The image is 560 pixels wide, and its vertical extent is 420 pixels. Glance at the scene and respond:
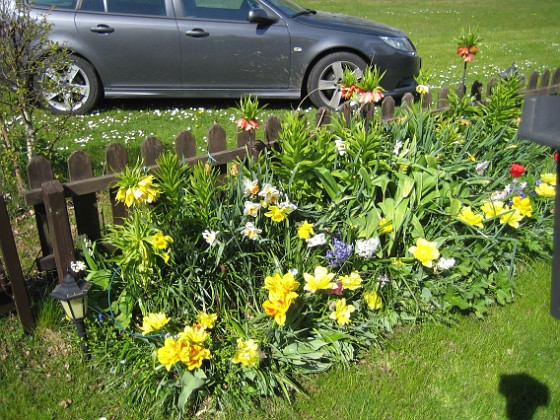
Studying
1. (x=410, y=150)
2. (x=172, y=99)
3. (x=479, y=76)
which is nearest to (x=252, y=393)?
(x=410, y=150)

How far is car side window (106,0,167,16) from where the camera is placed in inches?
263

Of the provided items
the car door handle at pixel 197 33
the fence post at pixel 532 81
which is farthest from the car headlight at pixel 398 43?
the car door handle at pixel 197 33

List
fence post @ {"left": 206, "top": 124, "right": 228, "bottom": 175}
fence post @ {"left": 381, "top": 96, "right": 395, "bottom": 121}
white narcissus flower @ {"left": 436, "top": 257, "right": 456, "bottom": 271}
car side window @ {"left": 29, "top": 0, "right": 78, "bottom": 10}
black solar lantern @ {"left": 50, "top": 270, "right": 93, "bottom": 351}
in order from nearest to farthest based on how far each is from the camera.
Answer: black solar lantern @ {"left": 50, "top": 270, "right": 93, "bottom": 351} < white narcissus flower @ {"left": 436, "top": 257, "right": 456, "bottom": 271} < fence post @ {"left": 206, "top": 124, "right": 228, "bottom": 175} < fence post @ {"left": 381, "top": 96, "right": 395, "bottom": 121} < car side window @ {"left": 29, "top": 0, "right": 78, "bottom": 10}

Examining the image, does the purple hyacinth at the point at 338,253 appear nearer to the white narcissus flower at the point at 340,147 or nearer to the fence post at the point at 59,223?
the white narcissus flower at the point at 340,147

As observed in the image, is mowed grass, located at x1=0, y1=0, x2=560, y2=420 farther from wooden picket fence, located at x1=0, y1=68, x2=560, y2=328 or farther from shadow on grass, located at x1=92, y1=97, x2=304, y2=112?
shadow on grass, located at x1=92, y1=97, x2=304, y2=112

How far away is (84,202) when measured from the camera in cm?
305

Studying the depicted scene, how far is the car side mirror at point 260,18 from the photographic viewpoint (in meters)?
6.61

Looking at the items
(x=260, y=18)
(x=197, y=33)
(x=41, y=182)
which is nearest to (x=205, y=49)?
(x=197, y=33)

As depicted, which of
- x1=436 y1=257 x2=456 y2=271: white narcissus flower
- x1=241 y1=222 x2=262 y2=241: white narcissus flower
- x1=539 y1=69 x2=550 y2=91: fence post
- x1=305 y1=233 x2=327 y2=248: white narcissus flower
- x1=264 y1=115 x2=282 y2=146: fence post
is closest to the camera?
x1=241 y1=222 x2=262 y2=241: white narcissus flower

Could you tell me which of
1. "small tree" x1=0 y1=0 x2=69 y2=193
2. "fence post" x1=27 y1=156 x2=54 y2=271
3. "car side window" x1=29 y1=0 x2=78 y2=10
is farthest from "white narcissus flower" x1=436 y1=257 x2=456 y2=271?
"car side window" x1=29 y1=0 x2=78 y2=10

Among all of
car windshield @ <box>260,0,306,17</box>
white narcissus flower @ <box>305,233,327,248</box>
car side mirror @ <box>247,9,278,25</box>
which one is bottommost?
white narcissus flower @ <box>305,233,327,248</box>

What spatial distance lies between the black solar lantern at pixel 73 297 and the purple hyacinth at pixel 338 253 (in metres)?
1.22

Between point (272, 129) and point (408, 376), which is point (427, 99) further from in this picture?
point (408, 376)

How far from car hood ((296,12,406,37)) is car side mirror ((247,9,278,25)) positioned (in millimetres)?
354
